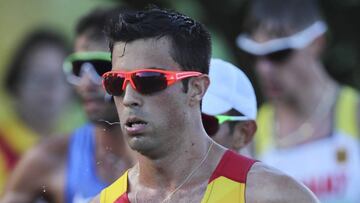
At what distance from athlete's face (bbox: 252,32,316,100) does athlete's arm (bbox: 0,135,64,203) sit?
2113mm

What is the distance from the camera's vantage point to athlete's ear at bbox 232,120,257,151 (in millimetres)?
6094

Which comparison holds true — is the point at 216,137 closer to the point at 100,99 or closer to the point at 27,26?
the point at 100,99

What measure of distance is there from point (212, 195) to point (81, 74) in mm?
2442

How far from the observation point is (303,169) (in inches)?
370

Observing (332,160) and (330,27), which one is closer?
(332,160)

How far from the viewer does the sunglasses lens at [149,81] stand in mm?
4891

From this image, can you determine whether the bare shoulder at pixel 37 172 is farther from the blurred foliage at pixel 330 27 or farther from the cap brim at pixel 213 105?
the blurred foliage at pixel 330 27

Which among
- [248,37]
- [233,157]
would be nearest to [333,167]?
[248,37]

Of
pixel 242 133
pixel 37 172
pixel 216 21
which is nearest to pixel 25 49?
pixel 216 21

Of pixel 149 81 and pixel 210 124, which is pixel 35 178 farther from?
pixel 149 81

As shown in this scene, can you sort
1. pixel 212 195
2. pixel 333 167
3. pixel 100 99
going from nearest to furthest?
pixel 212 195
pixel 100 99
pixel 333 167

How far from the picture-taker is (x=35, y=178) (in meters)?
7.95

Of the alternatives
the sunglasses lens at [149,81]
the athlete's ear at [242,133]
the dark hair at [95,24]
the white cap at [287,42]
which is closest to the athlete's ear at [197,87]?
the sunglasses lens at [149,81]

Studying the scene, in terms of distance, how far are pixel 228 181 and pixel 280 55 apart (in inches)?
183
